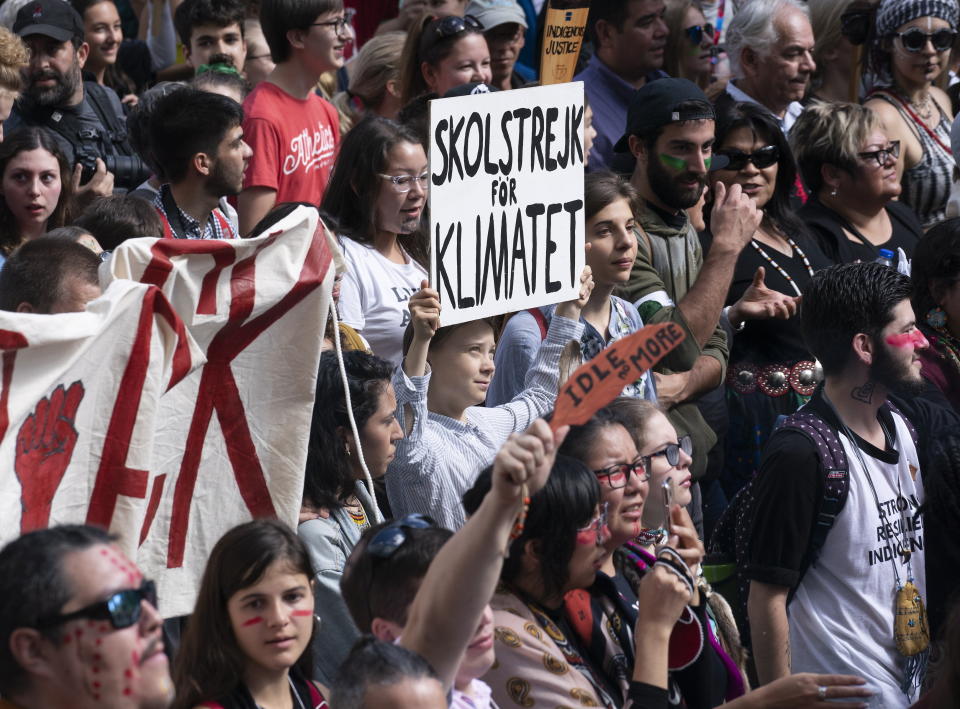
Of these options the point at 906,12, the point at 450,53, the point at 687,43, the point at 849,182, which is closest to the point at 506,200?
the point at 450,53

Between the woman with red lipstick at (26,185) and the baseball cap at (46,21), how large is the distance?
1146mm

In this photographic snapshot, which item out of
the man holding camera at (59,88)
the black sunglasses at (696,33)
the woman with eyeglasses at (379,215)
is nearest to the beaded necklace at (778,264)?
the woman with eyeglasses at (379,215)

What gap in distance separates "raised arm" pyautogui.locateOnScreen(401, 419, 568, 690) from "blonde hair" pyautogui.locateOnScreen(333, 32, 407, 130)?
4.97 m

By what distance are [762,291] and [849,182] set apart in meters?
1.02

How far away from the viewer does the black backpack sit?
446 cm

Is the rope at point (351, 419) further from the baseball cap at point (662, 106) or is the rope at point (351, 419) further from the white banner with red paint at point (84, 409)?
the baseball cap at point (662, 106)

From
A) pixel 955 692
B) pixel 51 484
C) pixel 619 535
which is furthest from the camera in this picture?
pixel 619 535

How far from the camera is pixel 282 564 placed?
132 inches

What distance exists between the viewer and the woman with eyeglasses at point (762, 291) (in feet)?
19.9

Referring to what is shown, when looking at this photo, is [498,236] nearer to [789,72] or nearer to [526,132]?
[526,132]

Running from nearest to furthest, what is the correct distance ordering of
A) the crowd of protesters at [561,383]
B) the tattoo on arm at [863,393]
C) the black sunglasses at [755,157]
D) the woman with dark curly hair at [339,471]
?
the crowd of protesters at [561,383], the woman with dark curly hair at [339,471], the tattoo on arm at [863,393], the black sunglasses at [755,157]

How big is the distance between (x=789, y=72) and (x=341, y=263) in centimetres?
396

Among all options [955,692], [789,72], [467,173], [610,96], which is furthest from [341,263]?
[789,72]

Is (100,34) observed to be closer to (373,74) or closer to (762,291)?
(373,74)
